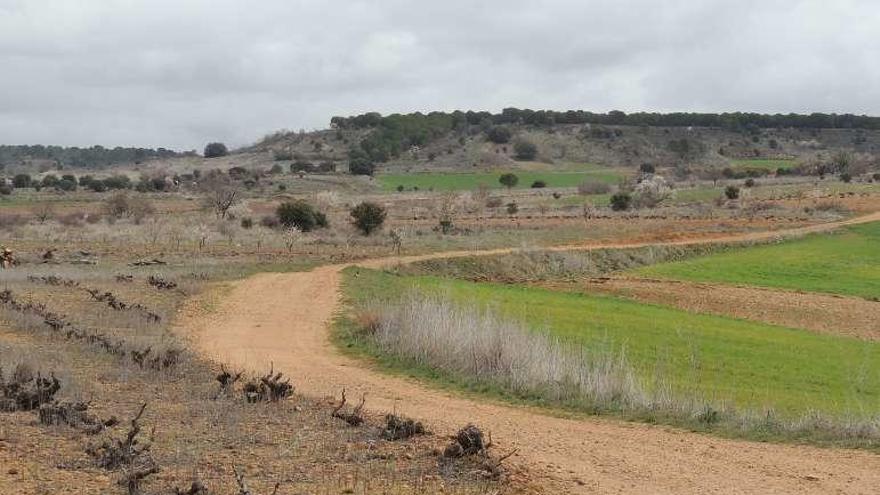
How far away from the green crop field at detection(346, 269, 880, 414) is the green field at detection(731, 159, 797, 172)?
339 feet

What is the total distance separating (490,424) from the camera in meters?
12.0

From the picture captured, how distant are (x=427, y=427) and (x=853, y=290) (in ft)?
98.4

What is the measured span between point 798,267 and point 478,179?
74488mm

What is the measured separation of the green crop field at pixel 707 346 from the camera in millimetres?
17781

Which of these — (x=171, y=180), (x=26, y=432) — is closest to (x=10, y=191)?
(x=171, y=180)

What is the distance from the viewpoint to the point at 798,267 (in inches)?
1646

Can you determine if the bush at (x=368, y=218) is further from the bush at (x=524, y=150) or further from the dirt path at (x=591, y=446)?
the bush at (x=524, y=150)

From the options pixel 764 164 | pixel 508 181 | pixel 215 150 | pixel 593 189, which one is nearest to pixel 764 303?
pixel 593 189

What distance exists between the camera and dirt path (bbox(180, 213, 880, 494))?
942 centimetres

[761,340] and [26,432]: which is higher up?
[26,432]

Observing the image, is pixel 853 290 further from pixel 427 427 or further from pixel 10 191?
pixel 10 191

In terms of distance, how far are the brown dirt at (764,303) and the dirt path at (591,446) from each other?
658 inches

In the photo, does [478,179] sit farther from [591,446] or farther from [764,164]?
[591,446]

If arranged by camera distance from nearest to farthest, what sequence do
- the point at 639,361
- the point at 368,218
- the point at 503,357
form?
1. the point at 503,357
2. the point at 639,361
3. the point at 368,218
